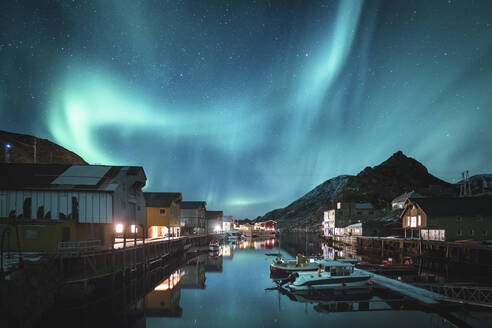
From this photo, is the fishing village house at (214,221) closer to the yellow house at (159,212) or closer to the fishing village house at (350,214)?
the fishing village house at (350,214)

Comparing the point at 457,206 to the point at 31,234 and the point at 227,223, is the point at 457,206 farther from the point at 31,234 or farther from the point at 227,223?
the point at 227,223

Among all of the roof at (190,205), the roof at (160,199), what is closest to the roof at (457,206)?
the roof at (160,199)

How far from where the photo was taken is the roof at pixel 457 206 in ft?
157

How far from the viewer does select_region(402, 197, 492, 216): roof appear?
47969mm

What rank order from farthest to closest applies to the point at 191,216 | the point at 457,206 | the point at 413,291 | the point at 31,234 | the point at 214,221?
the point at 214,221
the point at 191,216
the point at 457,206
the point at 31,234
the point at 413,291

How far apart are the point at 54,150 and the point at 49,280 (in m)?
182

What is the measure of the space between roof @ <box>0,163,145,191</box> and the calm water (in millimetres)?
13373

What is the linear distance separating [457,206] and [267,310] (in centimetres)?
4046

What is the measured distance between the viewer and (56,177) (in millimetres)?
34281

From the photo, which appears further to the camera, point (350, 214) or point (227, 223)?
point (227, 223)

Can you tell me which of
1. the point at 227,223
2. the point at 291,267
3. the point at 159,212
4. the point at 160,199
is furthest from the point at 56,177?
the point at 227,223

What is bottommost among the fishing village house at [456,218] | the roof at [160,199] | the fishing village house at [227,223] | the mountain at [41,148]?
the fishing village house at [227,223]

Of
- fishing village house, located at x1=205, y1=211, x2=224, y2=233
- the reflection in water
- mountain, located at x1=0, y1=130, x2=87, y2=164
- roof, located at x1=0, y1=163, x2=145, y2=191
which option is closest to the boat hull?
the reflection in water

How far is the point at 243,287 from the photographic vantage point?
35.6m
